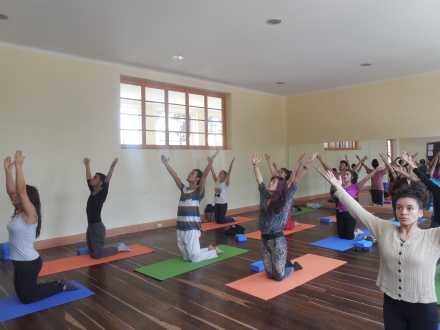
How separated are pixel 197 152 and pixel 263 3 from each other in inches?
149

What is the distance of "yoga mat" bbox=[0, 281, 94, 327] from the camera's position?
2.80 m

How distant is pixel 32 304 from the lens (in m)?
2.96

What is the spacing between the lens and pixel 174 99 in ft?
22.6

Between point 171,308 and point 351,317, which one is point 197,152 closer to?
point 171,308

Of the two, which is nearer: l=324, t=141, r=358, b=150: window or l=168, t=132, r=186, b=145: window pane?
l=168, t=132, r=186, b=145: window pane

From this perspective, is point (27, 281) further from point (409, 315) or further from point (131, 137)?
point (131, 137)

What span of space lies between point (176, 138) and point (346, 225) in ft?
11.9

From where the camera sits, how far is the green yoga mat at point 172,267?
368cm

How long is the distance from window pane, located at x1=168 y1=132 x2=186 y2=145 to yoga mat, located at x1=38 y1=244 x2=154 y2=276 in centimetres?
264

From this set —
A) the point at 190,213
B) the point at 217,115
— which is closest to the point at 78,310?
the point at 190,213

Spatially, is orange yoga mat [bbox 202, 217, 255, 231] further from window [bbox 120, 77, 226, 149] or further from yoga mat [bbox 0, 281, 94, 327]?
yoga mat [bbox 0, 281, 94, 327]

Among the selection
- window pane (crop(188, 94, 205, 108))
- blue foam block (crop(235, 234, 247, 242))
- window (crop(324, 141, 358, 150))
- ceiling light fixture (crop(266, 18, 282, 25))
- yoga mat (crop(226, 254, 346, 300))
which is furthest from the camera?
window (crop(324, 141, 358, 150))

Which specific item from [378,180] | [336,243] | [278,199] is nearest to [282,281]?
[278,199]

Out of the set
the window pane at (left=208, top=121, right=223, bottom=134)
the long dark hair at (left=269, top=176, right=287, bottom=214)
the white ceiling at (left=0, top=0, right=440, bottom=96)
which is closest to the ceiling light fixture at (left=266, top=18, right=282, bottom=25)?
the white ceiling at (left=0, top=0, right=440, bottom=96)
